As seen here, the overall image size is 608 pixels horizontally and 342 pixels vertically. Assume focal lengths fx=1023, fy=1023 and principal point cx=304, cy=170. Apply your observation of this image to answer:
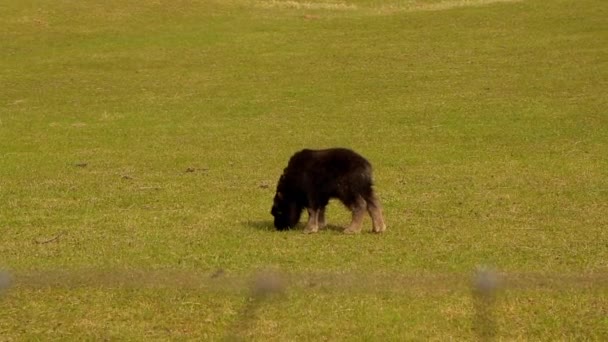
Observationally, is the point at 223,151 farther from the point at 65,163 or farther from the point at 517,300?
the point at 517,300

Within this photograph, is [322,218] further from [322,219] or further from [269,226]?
[269,226]

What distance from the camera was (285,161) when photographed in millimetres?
21328

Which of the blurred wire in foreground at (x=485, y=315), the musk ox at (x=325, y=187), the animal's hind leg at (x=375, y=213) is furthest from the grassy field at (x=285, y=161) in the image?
the musk ox at (x=325, y=187)

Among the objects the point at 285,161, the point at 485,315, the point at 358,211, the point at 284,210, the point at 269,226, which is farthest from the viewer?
the point at 285,161

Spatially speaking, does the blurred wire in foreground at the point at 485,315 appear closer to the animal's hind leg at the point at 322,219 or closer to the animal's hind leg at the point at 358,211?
the animal's hind leg at the point at 358,211

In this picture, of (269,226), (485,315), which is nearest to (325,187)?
(269,226)

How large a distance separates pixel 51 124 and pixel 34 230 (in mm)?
13471

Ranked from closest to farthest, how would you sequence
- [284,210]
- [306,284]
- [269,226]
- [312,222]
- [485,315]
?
[485,315] → [306,284] → [312,222] → [284,210] → [269,226]

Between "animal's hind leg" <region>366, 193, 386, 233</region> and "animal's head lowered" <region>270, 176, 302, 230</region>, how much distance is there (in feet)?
3.45

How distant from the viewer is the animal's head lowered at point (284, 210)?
46.0ft

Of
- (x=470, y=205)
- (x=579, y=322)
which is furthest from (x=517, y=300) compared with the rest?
(x=470, y=205)

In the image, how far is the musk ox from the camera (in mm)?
13375

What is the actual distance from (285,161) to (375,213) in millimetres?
7909

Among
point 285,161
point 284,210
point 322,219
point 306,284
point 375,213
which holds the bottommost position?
point 285,161
